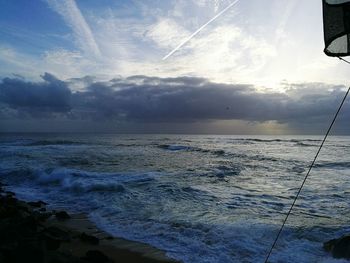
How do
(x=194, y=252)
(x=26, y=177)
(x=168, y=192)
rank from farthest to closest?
(x=26, y=177)
(x=168, y=192)
(x=194, y=252)

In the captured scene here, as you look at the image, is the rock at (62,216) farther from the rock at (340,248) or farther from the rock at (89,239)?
the rock at (340,248)

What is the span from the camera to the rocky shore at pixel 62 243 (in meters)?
4.29

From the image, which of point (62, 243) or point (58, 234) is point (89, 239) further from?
point (58, 234)

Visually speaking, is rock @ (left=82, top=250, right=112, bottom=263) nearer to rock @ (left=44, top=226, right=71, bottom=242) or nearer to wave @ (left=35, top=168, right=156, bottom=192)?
rock @ (left=44, top=226, right=71, bottom=242)

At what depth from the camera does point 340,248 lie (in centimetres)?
592

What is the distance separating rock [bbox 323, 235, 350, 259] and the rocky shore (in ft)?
10.4

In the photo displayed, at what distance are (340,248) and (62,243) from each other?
5.52 metres

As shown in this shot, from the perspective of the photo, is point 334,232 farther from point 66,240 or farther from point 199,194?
point 66,240

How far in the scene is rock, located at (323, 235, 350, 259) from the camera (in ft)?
18.9

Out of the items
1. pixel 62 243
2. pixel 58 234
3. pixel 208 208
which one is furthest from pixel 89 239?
pixel 208 208

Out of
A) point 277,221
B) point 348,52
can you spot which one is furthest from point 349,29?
point 277,221

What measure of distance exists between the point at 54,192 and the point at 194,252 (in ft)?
29.0

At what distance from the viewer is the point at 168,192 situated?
12109 mm

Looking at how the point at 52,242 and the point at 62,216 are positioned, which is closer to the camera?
the point at 52,242
